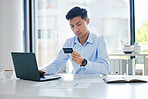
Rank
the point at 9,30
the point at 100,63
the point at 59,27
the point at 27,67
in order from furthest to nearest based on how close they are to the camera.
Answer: the point at 59,27 → the point at 9,30 → the point at 100,63 → the point at 27,67

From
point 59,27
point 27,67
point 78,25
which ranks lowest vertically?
point 27,67

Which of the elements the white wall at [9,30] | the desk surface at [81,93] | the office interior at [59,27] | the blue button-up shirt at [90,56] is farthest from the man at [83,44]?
the white wall at [9,30]

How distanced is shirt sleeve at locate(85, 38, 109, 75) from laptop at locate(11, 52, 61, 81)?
44cm

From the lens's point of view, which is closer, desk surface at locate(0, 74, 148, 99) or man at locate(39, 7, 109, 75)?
desk surface at locate(0, 74, 148, 99)

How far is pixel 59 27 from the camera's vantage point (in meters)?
4.80

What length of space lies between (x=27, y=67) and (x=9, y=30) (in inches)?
103

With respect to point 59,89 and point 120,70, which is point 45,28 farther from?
point 59,89

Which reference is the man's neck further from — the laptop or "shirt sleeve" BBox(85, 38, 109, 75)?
the laptop

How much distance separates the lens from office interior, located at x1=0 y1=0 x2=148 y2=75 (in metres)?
4.16

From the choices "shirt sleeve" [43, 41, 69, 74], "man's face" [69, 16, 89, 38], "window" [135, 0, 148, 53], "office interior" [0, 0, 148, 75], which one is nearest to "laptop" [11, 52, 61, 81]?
"shirt sleeve" [43, 41, 69, 74]

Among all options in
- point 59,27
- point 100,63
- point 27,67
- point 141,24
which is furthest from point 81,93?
point 59,27

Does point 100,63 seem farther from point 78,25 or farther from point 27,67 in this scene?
point 27,67

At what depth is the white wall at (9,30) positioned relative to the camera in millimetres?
4074

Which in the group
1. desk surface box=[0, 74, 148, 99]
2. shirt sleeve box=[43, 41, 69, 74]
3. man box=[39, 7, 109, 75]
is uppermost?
man box=[39, 7, 109, 75]
